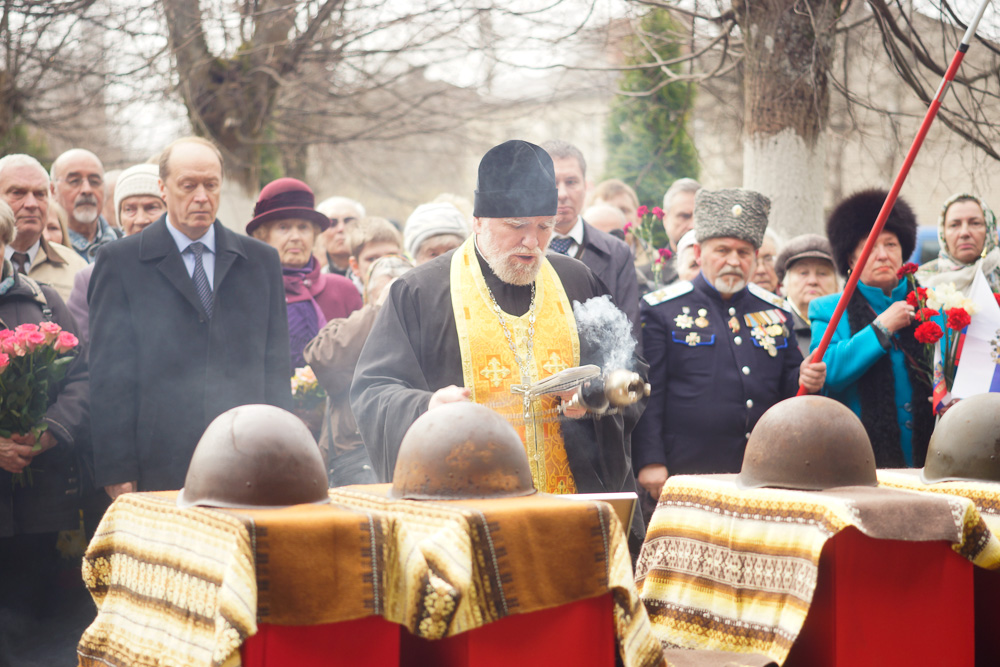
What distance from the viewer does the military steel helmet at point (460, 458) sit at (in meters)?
3.06

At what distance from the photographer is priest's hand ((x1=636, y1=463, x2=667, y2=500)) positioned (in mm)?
4984

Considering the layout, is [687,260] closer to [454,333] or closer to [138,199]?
[454,333]

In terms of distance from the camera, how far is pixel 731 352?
519 cm

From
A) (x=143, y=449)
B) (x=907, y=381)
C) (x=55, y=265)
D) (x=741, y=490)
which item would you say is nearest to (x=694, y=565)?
(x=741, y=490)

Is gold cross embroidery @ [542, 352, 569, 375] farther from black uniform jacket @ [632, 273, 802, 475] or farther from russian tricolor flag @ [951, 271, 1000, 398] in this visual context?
russian tricolor flag @ [951, 271, 1000, 398]

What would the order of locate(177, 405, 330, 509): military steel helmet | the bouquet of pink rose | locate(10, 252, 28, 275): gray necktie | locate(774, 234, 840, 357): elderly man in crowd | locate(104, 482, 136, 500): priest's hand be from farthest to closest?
locate(774, 234, 840, 357): elderly man in crowd
the bouquet of pink rose
locate(10, 252, 28, 275): gray necktie
locate(104, 482, 136, 500): priest's hand
locate(177, 405, 330, 509): military steel helmet

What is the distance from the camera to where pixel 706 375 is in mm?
5141

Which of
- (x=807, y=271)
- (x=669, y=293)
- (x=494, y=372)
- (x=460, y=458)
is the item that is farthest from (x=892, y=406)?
(x=460, y=458)

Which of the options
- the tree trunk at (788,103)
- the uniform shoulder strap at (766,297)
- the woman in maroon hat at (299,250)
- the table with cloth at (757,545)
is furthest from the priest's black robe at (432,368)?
the tree trunk at (788,103)

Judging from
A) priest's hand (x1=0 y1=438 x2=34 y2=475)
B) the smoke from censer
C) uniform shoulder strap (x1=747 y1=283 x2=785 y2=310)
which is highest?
uniform shoulder strap (x1=747 y1=283 x2=785 y2=310)

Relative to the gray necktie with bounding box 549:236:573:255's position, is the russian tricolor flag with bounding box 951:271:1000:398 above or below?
below

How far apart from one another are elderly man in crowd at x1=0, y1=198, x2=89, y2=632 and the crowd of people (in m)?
0.01

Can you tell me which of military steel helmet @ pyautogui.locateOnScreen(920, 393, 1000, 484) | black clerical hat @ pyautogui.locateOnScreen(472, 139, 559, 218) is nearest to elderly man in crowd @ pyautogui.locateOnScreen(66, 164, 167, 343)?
black clerical hat @ pyautogui.locateOnScreen(472, 139, 559, 218)

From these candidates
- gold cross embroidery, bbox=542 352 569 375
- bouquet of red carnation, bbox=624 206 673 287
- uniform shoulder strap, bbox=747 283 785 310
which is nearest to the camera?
gold cross embroidery, bbox=542 352 569 375
